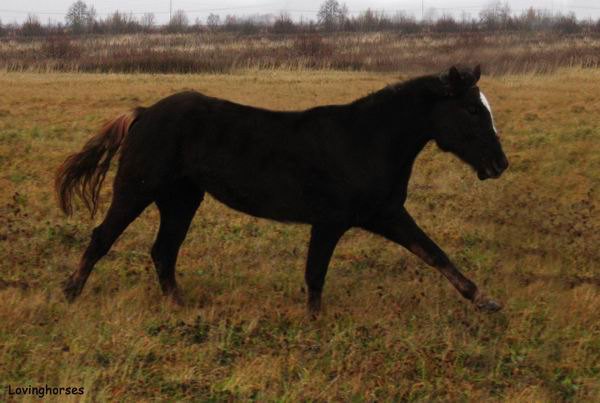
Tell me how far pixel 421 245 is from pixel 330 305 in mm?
917

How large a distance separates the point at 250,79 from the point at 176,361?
67.5 ft

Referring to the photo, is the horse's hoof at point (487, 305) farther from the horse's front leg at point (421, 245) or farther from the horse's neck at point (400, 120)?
the horse's neck at point (400, 120)

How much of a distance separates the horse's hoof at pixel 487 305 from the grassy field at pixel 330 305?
0.21 ft

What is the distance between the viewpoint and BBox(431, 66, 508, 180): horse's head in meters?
5.93

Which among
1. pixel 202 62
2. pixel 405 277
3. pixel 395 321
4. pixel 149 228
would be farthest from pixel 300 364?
pixel 202 62

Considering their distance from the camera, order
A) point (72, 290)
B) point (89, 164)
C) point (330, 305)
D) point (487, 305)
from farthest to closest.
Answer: point (89, 164)
point (330, 305)
point (72, 290)
point (487, 305)

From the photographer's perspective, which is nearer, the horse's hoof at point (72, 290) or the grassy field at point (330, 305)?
the grassy field at point (330, 305)

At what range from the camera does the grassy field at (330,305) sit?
4.62 meters

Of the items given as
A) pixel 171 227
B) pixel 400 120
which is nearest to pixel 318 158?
pixel 400 120

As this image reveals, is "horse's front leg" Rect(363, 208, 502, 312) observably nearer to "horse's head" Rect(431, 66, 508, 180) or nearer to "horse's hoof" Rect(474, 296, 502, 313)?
"horse's hoof" Rect(474, 296, 502, 313)

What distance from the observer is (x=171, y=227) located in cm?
658

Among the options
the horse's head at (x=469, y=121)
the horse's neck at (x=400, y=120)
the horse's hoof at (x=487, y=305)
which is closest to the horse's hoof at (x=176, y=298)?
the horse's neck at (x=400, y=120)

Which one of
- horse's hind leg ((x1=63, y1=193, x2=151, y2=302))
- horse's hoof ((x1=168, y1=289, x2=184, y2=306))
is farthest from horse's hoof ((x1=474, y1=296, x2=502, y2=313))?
horse's hind leg ((x1=63, y1=193, x2=151, y2=302))

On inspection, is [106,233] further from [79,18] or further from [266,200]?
[79,18]
